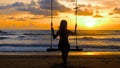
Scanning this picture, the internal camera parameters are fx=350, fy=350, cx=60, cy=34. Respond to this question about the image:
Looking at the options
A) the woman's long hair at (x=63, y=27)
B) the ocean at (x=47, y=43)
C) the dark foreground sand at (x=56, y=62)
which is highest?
the woman's long hair at (x=63, y=27)

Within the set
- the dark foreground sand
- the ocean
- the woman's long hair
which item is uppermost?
the woman's long hair

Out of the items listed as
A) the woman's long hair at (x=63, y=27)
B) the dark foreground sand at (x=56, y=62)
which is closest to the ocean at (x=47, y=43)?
the dark foreground sand at (x=56, y=62)

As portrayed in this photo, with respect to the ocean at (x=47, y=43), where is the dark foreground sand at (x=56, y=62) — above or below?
above

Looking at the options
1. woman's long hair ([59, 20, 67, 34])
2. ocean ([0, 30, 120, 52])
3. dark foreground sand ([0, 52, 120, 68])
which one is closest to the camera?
woman's long hair ([59, 20, 67, 34])

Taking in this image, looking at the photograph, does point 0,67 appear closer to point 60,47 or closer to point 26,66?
point 26,66

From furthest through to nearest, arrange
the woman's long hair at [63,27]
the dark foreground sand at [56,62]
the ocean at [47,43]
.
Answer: the ocean at [47,43] → the dark foreground sand at [56,62] → the woman's long hair at [63,27]

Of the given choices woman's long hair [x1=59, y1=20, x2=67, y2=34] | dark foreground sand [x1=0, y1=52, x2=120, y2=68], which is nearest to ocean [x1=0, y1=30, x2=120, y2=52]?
dark foreground sand [x1=0, y1=52, x2=120, y2=68]

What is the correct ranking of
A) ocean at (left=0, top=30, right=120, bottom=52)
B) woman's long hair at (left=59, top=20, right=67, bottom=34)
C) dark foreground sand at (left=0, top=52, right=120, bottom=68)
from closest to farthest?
woman's long hair at (left=59, top=20, right=67, bottom=34) < dark foreground sand at (left=0, top=52, right=120, bottom=68) < ocean at (left=0, top=30, right=120, bottom=52)

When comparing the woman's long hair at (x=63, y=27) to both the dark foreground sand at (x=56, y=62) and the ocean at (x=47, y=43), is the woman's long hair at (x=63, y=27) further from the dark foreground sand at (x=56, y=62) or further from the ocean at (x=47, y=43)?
the ocean at (x=47, y=43)

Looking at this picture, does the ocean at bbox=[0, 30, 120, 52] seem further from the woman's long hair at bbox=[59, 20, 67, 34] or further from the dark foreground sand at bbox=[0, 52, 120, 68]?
the woman's long hair at bbox=[59, 20, 67, 34]

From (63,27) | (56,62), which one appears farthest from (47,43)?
(63,27)

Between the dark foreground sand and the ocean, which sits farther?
the ocean

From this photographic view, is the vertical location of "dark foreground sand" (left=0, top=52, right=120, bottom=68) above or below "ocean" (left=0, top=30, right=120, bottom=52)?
above

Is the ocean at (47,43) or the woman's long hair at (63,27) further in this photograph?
the ocean at (47,43)
